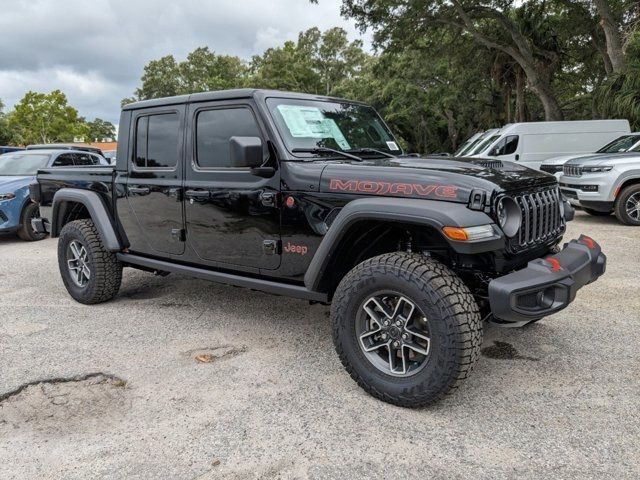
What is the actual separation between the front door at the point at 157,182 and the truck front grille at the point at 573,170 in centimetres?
773

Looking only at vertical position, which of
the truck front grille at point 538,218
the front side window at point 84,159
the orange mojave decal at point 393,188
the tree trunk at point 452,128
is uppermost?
the tree trunk at point 452,128

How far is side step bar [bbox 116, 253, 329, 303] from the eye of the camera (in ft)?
11.2

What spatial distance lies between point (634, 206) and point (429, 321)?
7.94m

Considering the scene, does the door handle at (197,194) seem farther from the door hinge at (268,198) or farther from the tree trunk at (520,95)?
the tree trunk at (520,95)

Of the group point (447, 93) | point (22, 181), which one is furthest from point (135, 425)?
point (447, 93)

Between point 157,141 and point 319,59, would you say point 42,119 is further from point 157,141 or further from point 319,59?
point 157,141

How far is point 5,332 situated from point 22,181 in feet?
17.1

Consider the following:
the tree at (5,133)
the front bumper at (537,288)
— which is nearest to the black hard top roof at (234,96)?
the front bumper at (537,288)

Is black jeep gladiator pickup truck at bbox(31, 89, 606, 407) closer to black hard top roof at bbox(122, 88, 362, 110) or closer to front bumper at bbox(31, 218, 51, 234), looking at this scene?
black hard top roof at bbox(122, 88, 362, 110)

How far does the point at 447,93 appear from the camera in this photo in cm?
2647

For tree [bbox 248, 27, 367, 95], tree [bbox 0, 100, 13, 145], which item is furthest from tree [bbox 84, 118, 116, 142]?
tree [bbox 248, 27, 367, 95]

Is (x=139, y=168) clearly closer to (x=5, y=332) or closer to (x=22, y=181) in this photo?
(x=5, y=332)

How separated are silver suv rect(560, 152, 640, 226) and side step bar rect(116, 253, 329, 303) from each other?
22.6 feet

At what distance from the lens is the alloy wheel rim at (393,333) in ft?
9.55
